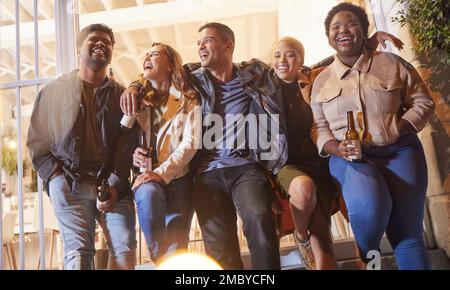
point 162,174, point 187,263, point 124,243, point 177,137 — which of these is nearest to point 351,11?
point 177,137

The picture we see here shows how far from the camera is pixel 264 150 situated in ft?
8.34

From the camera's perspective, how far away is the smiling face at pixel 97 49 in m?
2.63

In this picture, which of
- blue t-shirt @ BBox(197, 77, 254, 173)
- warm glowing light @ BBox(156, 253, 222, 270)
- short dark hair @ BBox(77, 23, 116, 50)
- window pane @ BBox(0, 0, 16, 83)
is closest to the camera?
warm glowing light @ BBox(156, 253, 222, 270)

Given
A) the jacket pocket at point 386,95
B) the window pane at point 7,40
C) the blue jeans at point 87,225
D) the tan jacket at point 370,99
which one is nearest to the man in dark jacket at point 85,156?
the blue jeans at point 87,225

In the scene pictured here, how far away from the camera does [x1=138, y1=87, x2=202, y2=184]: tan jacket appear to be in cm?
252

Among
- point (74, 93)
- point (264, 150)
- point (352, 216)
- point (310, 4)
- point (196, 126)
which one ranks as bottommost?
point (352, 216)

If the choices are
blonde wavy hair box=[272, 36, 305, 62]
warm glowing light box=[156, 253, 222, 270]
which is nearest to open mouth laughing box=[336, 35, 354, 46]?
blonde wavy hair box=[272, 36, 305, 62]

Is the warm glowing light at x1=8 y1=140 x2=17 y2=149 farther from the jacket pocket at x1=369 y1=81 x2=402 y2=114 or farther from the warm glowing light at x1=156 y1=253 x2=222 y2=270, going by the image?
the jacket pocket at x1=369 y1=81 x2=402 y2=114

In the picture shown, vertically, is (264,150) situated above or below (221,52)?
below

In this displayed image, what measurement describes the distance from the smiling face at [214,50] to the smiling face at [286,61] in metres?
0.28

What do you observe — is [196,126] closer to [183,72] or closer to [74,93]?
[183,72]

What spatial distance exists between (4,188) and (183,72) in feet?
4.38

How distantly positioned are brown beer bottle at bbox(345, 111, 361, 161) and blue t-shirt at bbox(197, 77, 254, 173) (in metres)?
0.59
